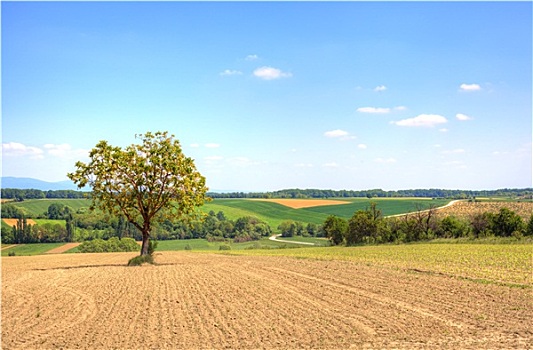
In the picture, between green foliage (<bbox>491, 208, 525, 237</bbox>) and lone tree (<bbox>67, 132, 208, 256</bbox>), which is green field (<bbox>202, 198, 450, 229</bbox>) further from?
lone tree (<bbox>67, 132, 208, 256</bbox>)

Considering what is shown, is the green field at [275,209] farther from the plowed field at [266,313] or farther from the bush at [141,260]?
the plowed field at [266,313]

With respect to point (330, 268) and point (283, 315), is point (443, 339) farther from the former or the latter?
point (330, 268)

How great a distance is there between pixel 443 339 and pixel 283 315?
6309 millimetres

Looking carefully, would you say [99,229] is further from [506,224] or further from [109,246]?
[506,224]

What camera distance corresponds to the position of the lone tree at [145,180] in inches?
1587

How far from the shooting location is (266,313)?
778 inches

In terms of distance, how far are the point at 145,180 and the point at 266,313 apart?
80.3 feet

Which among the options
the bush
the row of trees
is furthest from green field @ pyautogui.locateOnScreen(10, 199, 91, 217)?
the bush

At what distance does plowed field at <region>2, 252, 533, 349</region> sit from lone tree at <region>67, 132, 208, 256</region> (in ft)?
34.7

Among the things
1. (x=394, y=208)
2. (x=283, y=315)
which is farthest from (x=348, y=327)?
(x=394, y=208)

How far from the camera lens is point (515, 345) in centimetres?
1499

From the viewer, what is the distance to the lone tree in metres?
40.3

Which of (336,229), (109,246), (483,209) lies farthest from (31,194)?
(483,209)

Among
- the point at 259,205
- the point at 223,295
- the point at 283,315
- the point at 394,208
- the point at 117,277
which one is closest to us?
the point at 283,315
